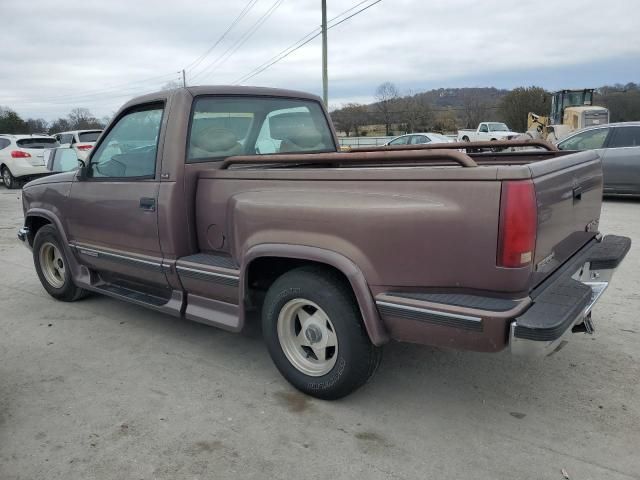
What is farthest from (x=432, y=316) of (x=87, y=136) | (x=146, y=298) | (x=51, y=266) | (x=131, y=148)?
(x=87, y=136)

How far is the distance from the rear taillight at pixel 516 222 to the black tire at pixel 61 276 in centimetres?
403

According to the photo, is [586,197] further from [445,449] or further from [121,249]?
[121,249]

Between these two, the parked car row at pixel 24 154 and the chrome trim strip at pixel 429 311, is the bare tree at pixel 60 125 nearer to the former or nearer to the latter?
the parked car row at pixel 24 154

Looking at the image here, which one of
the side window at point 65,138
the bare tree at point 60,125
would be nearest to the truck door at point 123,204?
the side window at point 65,138

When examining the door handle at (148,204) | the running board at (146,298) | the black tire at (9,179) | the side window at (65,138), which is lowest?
the black tire at (9,179)

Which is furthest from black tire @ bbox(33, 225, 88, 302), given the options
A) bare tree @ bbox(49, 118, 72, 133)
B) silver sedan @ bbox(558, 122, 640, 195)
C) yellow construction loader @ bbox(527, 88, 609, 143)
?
bare tree @ bbox(49, 118, 72, 133)

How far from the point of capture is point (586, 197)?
10.8ft

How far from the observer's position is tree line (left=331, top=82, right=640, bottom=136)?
161 feet

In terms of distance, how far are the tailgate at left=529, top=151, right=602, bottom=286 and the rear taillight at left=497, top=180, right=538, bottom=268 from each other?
9 cm

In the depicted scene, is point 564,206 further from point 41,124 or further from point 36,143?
point 41,124

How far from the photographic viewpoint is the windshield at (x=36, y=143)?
16688mm

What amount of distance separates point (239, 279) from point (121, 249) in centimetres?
138

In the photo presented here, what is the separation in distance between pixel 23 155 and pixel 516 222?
58.5 ft

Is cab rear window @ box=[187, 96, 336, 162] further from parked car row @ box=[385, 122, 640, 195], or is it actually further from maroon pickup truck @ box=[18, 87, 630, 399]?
parked car row @ box=[385, 122, 640, 195]
